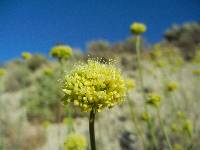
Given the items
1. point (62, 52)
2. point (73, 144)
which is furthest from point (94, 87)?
point (62, 52)

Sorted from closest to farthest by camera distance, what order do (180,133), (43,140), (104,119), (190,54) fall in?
1. (180,133)
2. (43,140)
3. (104,119)
4. (190,54)

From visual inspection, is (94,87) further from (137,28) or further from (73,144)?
(137,28)

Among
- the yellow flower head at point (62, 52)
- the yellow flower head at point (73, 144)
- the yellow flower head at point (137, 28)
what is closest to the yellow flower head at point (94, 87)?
the yellow flower head at point (73, 144)

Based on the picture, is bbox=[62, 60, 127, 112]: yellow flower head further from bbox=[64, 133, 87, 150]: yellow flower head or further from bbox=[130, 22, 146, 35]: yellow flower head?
bbox=[130, 22, 146, 35]: yellow flower head

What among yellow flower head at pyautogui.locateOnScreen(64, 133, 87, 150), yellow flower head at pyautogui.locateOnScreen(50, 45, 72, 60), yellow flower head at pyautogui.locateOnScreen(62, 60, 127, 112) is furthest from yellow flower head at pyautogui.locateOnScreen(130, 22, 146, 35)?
yellow flower head at pyautogui.locateOnScreen(62, 60, 127, 112)

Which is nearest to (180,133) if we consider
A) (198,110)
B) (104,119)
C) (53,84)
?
(198,110)

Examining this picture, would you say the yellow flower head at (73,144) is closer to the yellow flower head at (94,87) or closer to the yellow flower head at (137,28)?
the yellow flower head at (94,87)

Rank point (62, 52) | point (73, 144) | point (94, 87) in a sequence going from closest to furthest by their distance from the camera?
1. point (94, 87)
2. point (73, 144)
3. point (62, 52)

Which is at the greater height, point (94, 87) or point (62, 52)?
point (62, 52)

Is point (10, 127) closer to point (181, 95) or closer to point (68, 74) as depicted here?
point (181, 95)
